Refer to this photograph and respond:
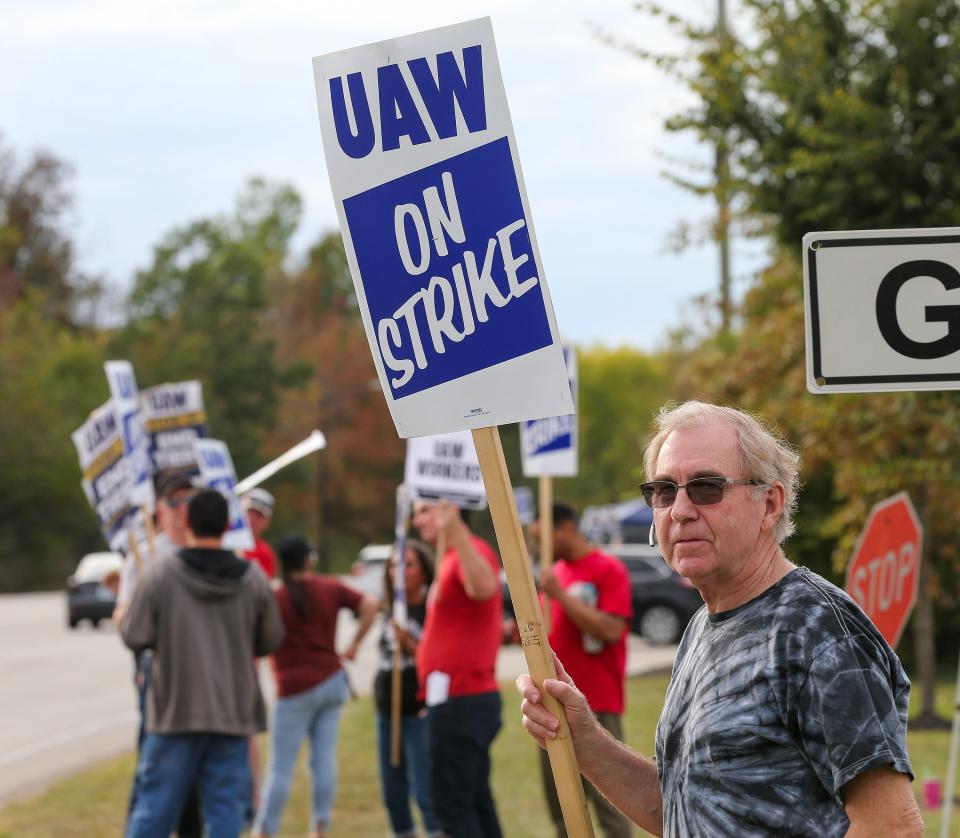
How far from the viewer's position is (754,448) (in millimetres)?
3117

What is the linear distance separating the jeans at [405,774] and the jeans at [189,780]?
86.4 inches

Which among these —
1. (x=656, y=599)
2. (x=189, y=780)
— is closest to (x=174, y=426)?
(x=189, y=780)

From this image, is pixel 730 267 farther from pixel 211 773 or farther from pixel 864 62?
pixel 211 773

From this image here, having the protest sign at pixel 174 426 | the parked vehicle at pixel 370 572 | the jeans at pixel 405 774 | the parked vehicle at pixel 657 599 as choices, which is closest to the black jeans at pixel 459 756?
the jeans at pixel 405 774

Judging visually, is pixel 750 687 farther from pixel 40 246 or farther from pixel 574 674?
pixel 40 246

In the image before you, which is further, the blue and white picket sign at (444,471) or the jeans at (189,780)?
the blue and white picket sign at (444,471)

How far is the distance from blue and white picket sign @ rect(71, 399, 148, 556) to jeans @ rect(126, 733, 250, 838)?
2763mm

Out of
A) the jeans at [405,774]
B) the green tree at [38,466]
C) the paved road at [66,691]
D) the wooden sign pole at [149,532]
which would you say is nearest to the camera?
the wooden sign pole at [149,532]

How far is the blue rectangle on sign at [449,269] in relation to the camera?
321cm

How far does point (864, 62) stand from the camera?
32.9 feet

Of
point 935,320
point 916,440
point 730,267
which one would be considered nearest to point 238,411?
point 730,267

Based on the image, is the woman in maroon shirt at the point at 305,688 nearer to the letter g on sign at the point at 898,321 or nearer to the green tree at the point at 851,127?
the green tree at the point at 851,127

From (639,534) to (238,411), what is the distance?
3557 cm

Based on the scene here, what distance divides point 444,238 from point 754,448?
0.73 meters
